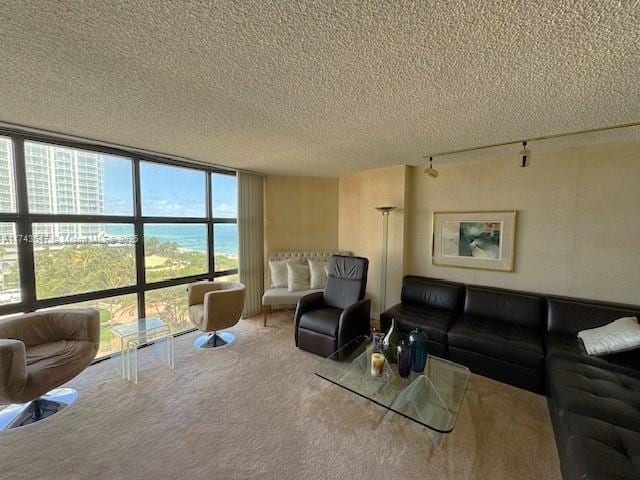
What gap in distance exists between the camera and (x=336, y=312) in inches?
123

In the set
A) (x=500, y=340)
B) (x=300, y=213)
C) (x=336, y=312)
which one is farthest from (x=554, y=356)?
(x=300, y=213)

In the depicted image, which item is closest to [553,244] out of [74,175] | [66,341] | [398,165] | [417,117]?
[398,165]

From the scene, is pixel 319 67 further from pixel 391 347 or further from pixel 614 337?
pixel 614 337

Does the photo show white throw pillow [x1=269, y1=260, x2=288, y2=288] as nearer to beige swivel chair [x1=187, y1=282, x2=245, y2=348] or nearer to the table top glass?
beige swivel chair [x1=187, y1=282, x2=245, y2=348]

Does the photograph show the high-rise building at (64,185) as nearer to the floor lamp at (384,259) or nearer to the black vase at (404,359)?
the black vase at (404,359)

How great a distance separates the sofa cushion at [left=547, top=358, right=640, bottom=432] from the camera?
146 centimetres

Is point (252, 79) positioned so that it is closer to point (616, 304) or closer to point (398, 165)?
point (398, 165)

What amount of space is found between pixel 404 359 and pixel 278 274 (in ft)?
8.32

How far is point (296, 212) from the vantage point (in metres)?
4.57

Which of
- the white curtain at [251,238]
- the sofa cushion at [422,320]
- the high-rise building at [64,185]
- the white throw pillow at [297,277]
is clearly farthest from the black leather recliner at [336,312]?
the high-rise building at [64,185]

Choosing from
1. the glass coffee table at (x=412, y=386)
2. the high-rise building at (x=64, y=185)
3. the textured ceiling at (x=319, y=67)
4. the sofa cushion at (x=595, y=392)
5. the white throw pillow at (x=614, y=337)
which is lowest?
the glass coffee table at (x=412, y=386)

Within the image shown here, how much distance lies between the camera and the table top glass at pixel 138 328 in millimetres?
2597

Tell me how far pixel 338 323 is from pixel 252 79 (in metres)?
2.39

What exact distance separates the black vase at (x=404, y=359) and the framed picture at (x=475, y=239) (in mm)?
1939
